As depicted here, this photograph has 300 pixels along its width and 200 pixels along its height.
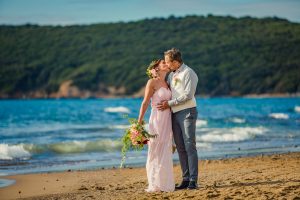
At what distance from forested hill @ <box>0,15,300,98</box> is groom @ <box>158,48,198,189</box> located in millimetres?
107994

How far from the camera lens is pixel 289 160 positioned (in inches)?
539

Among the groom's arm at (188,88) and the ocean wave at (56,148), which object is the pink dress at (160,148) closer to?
the groom's arm at (188,88)

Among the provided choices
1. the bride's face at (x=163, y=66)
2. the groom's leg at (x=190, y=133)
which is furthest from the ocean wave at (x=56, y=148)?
the groom's leg at (x=190, y=133)

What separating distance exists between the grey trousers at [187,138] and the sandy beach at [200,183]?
14.0 inches

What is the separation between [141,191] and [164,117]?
1153mm

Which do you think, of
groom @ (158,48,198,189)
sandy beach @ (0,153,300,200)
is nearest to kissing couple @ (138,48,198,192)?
groom @ (158,48,198,189)

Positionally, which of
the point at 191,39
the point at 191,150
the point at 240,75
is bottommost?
the point at 191,150

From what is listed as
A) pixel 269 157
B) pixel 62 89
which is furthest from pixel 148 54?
pixel 269 157

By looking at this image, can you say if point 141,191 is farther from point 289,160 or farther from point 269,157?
point 269,157

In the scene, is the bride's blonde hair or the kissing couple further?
the bride's blonde hair

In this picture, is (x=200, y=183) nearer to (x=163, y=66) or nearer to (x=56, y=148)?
(x=163, y=66)

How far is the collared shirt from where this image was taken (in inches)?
370

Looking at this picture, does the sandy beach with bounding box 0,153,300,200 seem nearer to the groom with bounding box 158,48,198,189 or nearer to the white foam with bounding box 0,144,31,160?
the groom with bounding box 158,48,198,189

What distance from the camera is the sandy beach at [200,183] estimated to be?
29.9 feet
